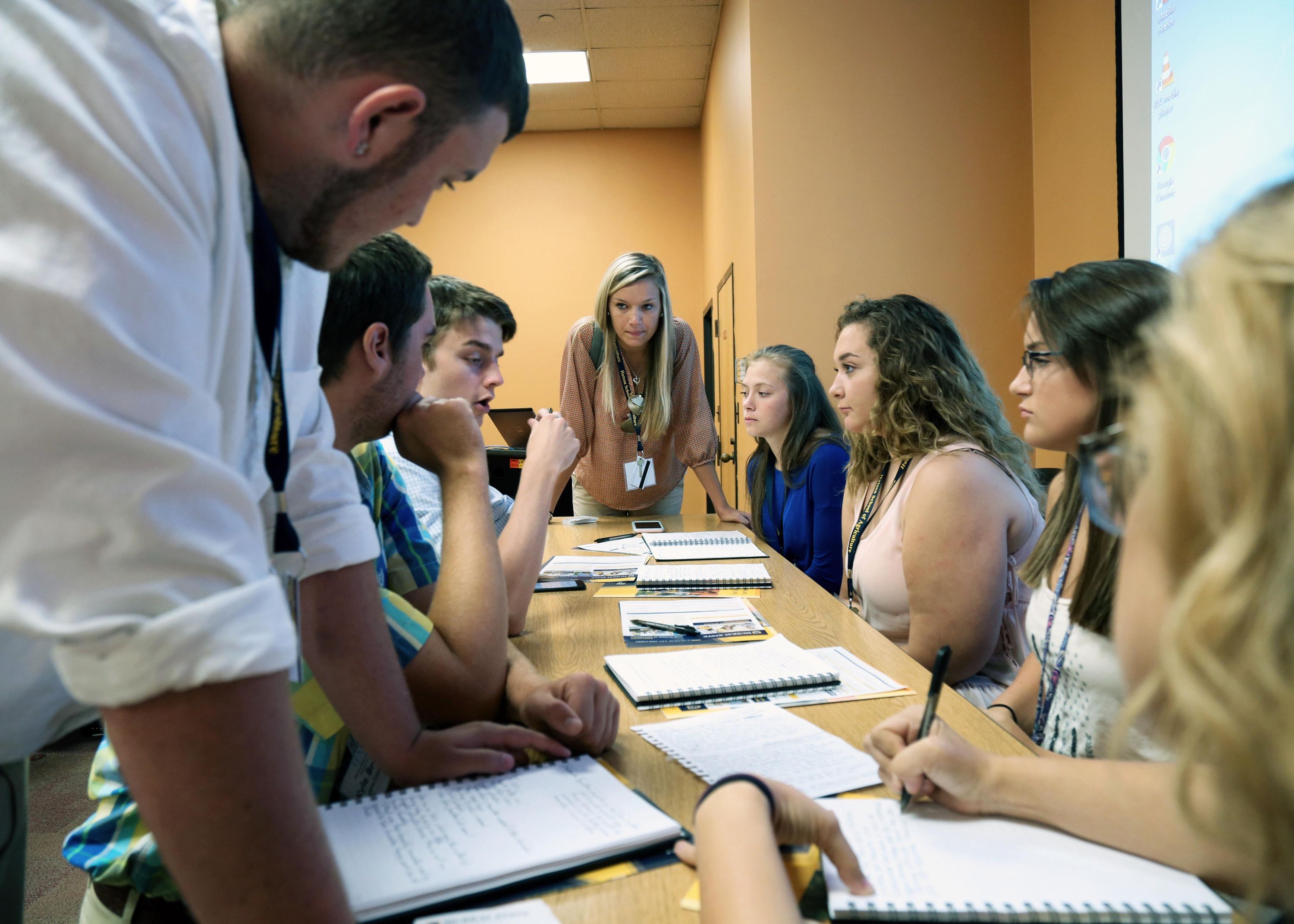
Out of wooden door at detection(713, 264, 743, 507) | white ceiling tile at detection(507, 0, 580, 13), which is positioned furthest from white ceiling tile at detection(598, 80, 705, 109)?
wooden door at detection(713, 264, 743, 507)

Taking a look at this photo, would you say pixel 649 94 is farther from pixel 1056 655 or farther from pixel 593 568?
pixel 1056 655

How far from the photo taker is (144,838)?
0.72m

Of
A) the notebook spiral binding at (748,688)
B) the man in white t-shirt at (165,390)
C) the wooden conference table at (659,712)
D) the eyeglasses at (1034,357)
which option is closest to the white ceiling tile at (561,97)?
the wooden conference table at (659,712)

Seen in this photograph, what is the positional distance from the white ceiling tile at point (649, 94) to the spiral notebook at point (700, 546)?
4283mm

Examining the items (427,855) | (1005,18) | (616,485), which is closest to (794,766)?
(427,855)

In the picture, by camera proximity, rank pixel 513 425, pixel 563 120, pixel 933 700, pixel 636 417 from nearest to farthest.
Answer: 1. pixel 933 700
2. pixel 636 417
3. pixel 513 425
4. pixel 563 120

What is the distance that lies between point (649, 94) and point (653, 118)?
0.53m

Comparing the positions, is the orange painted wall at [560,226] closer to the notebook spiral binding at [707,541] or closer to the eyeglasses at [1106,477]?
the notebook spiral binding at [707,541]

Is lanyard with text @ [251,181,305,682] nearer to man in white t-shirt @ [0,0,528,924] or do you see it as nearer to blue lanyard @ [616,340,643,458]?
man in white t-shirt @ [0,0,528,924]

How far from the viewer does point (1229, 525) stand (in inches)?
15.8

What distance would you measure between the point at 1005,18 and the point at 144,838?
4.20 metres

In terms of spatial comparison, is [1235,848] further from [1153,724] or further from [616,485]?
[616,485]

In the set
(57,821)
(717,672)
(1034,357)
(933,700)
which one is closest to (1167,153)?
(1034,357)

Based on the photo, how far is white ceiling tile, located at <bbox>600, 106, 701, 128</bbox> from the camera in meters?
6.48
